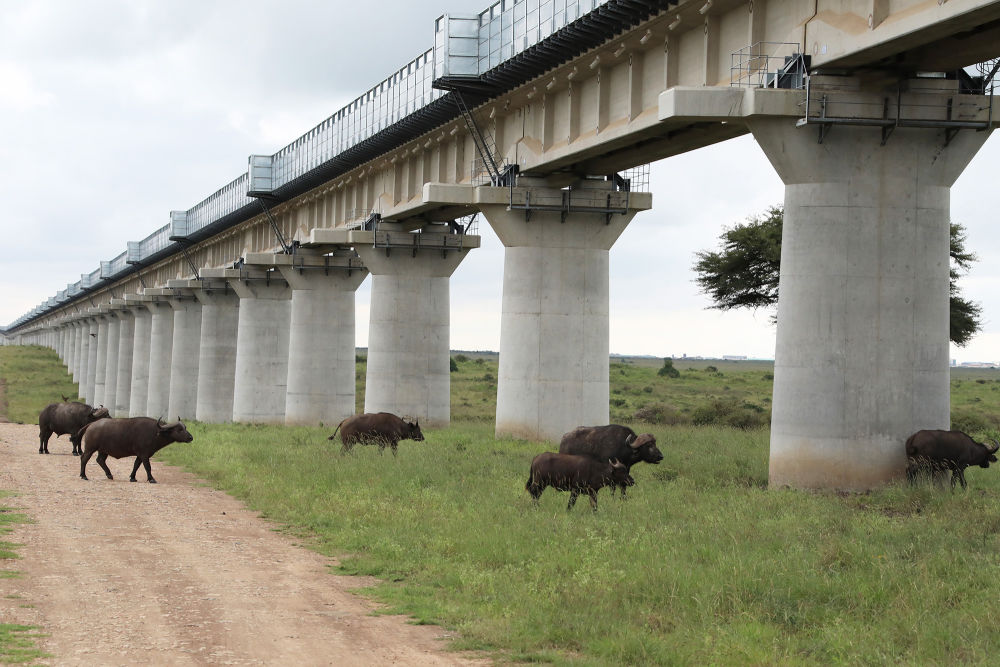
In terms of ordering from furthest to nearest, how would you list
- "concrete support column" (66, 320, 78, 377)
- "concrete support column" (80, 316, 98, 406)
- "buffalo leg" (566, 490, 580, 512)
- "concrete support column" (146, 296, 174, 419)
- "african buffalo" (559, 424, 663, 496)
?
"concrete support column" (66, 320, 78, 377) < "concrete support column" (80, 316, 98, 406) < "concrete support column" (146, 296, 174, 419) < "african buffalo" (559, 424, 663, 496) < "buffalo leg" (566, 490, 580, 512)

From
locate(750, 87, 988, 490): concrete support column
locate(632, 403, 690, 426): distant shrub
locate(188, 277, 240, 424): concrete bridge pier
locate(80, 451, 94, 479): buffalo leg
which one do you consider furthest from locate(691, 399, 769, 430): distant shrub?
locate(188, 277, 240, 424): concrete bridge pier

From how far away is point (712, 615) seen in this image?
11000 millimetres

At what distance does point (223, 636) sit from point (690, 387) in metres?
75.7

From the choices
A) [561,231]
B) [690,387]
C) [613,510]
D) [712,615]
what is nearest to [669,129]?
[561,231]

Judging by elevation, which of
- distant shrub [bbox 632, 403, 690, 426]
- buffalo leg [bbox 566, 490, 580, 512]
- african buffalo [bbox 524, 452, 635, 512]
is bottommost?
buffalo leg [bbox 566, 490, 580, 512]

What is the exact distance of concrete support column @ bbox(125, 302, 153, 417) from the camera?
3396 inches

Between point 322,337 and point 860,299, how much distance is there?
107 feet

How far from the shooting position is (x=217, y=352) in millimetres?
66812

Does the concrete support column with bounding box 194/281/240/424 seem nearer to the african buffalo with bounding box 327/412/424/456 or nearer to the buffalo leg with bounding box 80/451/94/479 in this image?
the african buffalo with bounding box 327/412/424/456

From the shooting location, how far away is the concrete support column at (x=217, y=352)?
216 feet

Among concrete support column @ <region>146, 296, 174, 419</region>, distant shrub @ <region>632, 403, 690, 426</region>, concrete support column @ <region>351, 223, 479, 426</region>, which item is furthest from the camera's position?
concrete support column @ <region>146, 296, 174, 419</region>

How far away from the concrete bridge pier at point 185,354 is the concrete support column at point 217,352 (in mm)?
4174

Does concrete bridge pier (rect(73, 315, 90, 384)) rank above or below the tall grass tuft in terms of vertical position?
above

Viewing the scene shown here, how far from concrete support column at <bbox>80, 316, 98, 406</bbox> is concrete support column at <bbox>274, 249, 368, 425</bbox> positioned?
2533 inches
